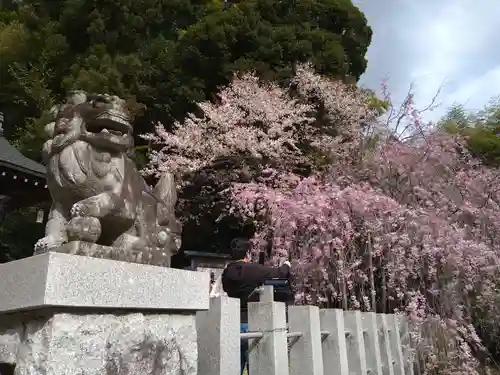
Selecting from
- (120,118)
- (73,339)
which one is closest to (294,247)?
(120,118)

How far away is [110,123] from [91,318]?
3.06ft

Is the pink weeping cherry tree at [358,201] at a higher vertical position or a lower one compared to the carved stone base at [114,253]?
higher

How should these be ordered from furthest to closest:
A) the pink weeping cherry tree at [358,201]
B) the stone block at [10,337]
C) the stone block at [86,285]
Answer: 1. the pink weeping cherry tree at [358,201]
2. the stone block at [10,337]
3. the stone block at [86,285]

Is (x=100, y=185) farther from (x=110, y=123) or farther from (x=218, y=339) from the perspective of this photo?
(x=218, y=339)

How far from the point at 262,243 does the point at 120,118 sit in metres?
5.80

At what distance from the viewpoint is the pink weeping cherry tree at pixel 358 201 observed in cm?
589

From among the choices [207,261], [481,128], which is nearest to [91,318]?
[207,261]

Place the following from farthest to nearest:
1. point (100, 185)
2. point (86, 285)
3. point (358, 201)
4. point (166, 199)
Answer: point (358, 201)
point (166, 199)
point (100, 185)
point (86, 285)

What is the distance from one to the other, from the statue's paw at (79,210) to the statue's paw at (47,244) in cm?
19

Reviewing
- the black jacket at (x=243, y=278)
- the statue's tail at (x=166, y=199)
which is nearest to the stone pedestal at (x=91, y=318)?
the statue's tail at (x=166, y=199)

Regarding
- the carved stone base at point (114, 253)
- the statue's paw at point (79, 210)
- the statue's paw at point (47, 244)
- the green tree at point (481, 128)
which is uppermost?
the green tree at point (481, 128)

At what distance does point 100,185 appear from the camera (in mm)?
2051

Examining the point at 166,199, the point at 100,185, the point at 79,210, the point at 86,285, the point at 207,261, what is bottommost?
the point at 86,285

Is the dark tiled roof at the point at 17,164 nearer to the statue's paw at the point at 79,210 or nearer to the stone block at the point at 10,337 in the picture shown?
the statue's paw at the point at 79,210
